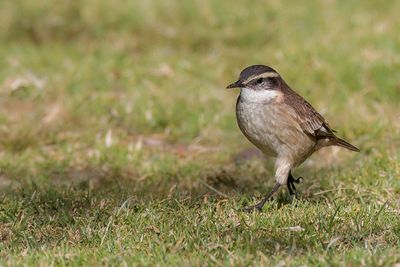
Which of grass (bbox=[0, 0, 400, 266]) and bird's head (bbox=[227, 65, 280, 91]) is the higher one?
bird's head (bbox=[227, 65, 280, 91])

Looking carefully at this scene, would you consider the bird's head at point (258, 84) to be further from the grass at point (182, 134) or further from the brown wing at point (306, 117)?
the grass at point (182, 134)

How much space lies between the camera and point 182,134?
30.8 feet

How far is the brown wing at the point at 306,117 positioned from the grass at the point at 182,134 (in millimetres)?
462

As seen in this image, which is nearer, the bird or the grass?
the grass

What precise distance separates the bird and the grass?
37 cm

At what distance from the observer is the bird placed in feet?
22.1

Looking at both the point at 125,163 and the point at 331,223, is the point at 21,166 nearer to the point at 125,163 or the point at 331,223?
the point at 125,163

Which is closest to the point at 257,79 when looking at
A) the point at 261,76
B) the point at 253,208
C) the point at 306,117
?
the point at 261,76

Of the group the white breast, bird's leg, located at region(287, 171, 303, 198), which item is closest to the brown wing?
the white breast

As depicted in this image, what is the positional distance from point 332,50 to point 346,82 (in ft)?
2.35

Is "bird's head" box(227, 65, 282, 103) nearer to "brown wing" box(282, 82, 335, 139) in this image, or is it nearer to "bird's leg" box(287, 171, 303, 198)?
"brown wing" box(282, 82, 335, 139)

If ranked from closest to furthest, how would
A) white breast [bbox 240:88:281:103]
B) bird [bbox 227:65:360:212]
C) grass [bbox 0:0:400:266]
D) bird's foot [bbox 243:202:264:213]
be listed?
grass [bbox 0:0:400:266]
bird's foot [bbox 243:202:264:213]
bird [bbox 227:65:360:212]
white breast [bbox 240:88:281:103]

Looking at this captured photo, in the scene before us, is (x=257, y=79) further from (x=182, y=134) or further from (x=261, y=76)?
(x=182, y=134)

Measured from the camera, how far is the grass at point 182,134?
5496 mm
